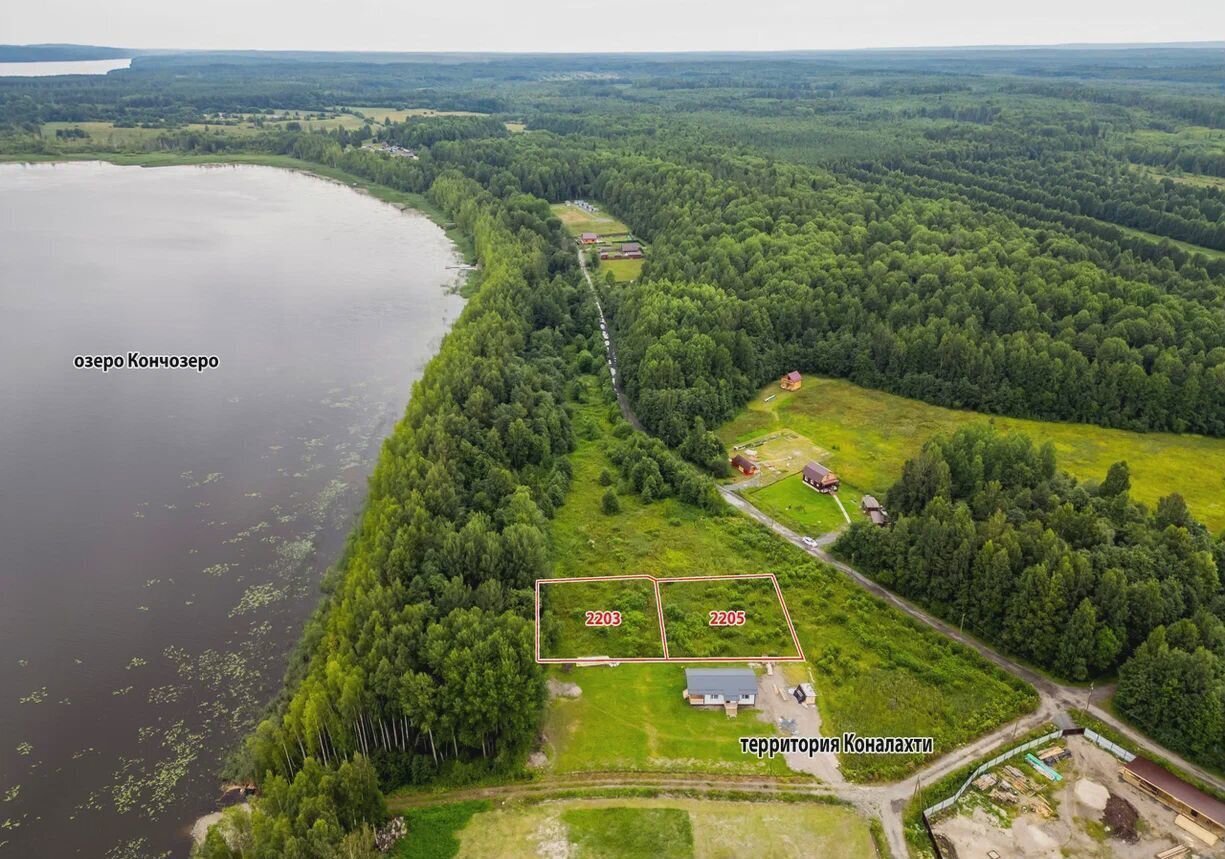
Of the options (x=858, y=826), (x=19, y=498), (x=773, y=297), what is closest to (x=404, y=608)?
(x=858, y=826)

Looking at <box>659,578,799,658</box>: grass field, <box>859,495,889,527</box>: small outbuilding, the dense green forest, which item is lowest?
<box>659,578,799,658</box>: grass field

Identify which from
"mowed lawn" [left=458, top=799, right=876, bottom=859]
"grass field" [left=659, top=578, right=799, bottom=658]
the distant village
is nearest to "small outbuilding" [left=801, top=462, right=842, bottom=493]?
"grass field" [left=659, top=578, right=799, bottom=658]

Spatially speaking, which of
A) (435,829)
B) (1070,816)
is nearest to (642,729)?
(435,829)

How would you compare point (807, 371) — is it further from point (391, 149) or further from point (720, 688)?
point (391, 149)

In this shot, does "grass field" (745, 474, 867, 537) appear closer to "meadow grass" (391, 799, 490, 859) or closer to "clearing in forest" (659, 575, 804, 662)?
"clearing in forest" (659, 575, 804, 662)

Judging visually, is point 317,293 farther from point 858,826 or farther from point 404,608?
point 858,826

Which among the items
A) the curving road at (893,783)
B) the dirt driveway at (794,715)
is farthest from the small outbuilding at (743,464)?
the curving road at (893,783)
